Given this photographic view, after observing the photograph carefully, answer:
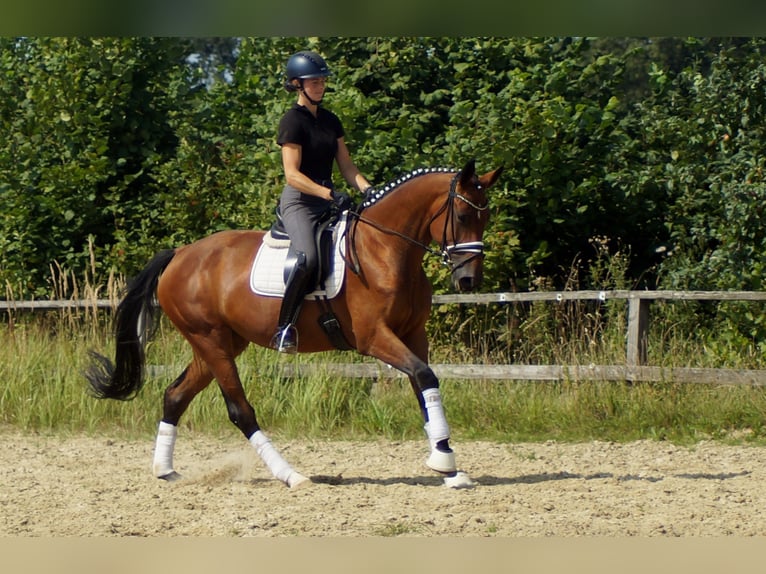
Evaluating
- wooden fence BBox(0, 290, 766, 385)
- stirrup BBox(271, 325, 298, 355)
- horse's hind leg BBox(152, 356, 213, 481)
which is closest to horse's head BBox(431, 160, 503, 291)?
stirrup BBox(271, 325, 298, 355)

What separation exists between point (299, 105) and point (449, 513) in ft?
9.51

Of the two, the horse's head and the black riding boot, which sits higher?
the horse's head

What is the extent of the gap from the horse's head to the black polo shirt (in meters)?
0.95

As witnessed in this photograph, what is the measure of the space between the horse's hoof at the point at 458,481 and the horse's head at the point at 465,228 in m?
1.24

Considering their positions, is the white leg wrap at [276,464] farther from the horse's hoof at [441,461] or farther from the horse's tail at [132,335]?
the horse's tail at [132,335]

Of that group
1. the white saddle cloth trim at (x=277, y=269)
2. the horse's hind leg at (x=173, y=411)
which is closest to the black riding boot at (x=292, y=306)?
the white saddle cloth trim at (x=277, y=269)

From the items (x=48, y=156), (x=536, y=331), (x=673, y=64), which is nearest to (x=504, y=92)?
(x=536, y=331)

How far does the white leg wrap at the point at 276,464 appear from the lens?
21.2 feet

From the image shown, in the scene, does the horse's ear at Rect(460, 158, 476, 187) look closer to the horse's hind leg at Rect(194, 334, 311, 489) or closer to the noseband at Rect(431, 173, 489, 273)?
the noseband at Rect(431, 173, 489, 273)

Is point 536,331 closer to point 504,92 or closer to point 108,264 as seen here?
point 504,92

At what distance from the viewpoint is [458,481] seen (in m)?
6.29

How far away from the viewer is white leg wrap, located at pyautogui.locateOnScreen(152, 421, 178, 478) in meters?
6.90

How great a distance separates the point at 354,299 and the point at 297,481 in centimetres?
127

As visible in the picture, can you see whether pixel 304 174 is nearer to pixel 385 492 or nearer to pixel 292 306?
pixel 292 306
